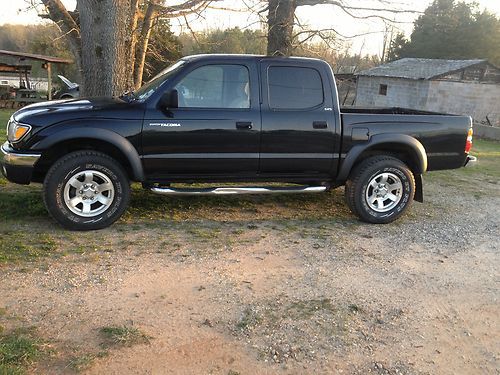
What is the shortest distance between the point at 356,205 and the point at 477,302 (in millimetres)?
2108

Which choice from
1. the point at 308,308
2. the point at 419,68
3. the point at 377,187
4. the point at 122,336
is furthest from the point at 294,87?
the point at 419,68

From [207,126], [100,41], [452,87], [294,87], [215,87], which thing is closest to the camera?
[207,126]

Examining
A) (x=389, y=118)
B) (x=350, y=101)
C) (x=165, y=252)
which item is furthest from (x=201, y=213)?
(x=350, y=101)

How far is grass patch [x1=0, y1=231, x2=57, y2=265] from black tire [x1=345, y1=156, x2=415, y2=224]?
11.5 ft

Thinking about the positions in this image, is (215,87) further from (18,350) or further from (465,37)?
(465,37)

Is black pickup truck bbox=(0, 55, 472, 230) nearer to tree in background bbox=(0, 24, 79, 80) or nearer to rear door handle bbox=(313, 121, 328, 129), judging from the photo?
rear door handle bbox=(313, 121, 328, 129)

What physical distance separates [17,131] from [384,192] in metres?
4.31

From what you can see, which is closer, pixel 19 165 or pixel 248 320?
pixel 248 320

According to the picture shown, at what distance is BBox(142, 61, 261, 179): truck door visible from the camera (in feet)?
17.1

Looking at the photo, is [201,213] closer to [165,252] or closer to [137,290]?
[165,252]

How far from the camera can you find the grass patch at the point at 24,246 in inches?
170

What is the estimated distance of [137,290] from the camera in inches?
152

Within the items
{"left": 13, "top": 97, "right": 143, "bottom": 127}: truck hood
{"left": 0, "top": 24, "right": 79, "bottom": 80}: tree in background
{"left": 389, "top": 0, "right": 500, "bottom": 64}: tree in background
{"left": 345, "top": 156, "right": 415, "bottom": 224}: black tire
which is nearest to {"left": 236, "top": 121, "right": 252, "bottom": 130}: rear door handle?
{"left": 13, "top": 97, "right": 143, "bottom": 127}: truck hood

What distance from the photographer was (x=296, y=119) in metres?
5.54
